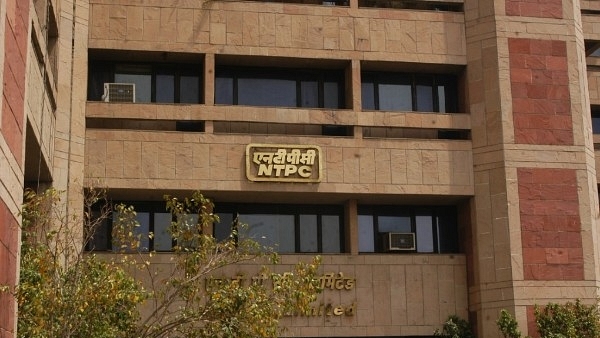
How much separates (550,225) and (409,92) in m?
6.79

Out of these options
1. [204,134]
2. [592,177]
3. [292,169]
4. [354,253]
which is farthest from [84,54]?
[592,177]

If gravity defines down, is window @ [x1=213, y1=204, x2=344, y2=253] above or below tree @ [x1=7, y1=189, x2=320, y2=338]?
above

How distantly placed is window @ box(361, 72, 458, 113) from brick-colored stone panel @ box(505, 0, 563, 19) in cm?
322

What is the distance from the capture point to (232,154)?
109ft

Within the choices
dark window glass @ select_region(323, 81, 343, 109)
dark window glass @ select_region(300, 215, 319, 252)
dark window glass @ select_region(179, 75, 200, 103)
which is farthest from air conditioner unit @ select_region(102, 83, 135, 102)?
dark window glass @ select_region(300, 215, 319, 252)

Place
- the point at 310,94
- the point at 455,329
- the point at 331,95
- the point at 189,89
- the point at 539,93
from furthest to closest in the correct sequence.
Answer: the point at 331,95 < the point at 310,94 < the point at 189,89 < the point at 539,93 < the point at 455,329

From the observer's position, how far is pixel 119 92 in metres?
33.4

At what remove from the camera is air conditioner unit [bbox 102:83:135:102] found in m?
33.3

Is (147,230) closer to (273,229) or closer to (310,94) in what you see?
(273,229)

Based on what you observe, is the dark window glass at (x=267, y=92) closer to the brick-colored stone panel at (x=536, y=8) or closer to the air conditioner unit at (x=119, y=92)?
the air conditioner unit at (x=119, y=92)

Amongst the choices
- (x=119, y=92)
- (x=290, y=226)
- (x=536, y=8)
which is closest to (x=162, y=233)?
(x=290, y=226)

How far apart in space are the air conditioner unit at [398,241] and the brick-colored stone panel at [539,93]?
4.85 m

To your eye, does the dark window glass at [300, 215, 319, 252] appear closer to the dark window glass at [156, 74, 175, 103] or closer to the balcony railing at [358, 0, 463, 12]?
the dark window glass at [156, 74, 175, 103]

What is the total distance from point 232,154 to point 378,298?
265 inches
